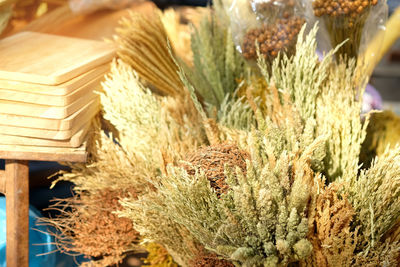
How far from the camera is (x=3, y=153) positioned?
2.15ft

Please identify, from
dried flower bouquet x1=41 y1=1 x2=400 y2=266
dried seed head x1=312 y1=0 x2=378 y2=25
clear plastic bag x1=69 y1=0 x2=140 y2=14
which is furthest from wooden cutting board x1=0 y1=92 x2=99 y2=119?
clear plastic bag x1=69 y1=0 x2=140 y2=14

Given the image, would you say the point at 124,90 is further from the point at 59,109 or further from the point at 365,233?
the point at 365,233

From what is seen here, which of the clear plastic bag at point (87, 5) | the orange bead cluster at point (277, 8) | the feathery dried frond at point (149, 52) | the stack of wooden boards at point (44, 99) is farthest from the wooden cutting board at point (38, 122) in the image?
the clear plastic bag at point (87, 5)

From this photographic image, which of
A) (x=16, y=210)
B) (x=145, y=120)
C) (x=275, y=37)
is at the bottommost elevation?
(x=16, y=210)

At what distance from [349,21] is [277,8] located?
0.39ft

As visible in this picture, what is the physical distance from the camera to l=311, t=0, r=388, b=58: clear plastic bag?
72 cm

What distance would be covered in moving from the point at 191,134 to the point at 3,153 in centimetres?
29

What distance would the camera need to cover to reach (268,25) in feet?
2.48

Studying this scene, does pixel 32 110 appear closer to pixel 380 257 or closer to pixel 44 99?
pixel 44 99

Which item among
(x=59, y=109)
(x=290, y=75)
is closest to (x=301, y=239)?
(x=290, y=75)

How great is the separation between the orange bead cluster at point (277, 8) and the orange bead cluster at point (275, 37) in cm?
1

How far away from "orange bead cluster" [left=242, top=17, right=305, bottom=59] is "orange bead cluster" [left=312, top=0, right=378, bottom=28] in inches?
1.3

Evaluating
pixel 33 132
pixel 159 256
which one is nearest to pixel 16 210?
pixel 33 132

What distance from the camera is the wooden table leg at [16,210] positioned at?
→ 69 centimetres
